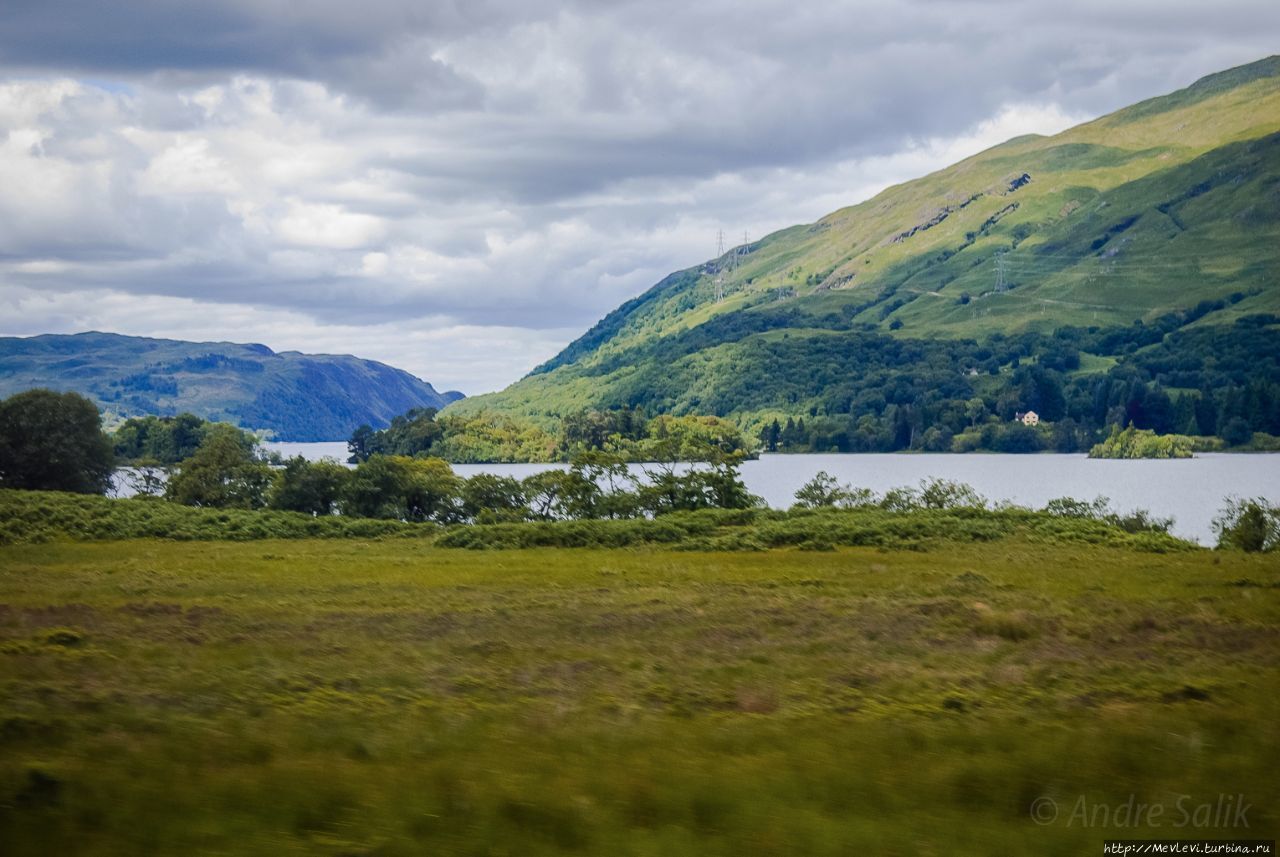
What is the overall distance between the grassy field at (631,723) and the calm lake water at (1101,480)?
83.0m

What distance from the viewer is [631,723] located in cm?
1459

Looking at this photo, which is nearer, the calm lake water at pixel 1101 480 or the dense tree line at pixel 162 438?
the calm lake water at pixel 1101 480

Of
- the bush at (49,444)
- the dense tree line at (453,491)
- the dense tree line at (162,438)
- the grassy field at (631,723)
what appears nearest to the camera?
the grassy field at (631,723)

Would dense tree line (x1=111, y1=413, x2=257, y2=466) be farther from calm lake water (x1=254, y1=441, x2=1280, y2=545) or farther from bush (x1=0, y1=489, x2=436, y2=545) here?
bush (x1=0, y1=489, x2=436, y2=545)

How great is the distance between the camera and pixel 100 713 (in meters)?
14.2

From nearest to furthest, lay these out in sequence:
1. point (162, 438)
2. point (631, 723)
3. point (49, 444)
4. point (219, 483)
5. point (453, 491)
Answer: point (631, 723) → point (49, 444) → point (453, 491) → point (219, 483) → point (162, 438)

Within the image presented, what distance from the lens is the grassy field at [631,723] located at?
10.2m

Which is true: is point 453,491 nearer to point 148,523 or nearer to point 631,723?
point 148,523

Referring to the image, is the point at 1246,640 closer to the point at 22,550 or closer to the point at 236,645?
the point at 236,645

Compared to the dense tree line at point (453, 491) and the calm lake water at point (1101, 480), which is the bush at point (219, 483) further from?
the calm lake water at point (1101, 480)

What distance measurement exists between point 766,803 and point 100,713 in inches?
347

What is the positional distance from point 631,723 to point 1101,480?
156 m

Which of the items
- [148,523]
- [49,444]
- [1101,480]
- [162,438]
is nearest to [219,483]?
[49,444]

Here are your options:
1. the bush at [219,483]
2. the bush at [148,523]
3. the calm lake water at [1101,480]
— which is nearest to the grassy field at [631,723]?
the bush at [148,523]
